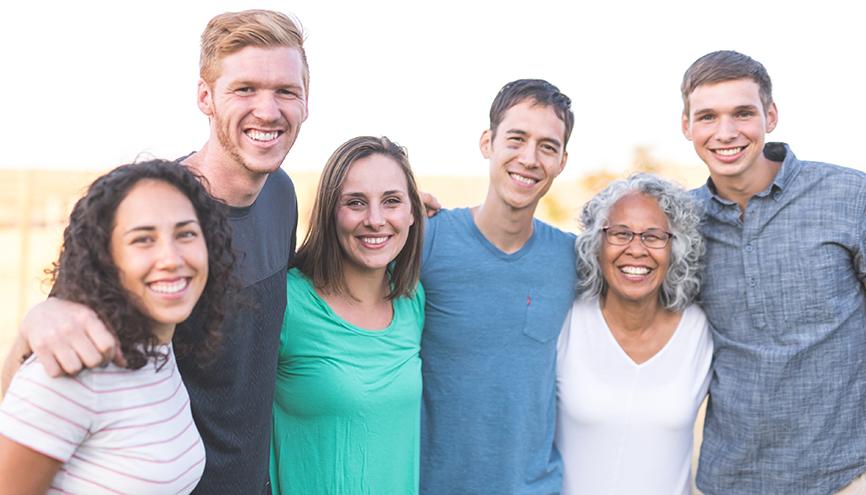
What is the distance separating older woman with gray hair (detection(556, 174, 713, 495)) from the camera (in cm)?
332

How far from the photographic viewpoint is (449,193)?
101ft

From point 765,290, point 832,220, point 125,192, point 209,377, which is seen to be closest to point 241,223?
point 209,377

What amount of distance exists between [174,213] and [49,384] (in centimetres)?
50

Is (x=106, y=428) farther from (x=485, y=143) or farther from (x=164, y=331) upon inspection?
(x=485, y=143)

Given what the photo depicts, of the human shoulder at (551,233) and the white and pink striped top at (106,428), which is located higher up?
the human shoulder at (551,233)

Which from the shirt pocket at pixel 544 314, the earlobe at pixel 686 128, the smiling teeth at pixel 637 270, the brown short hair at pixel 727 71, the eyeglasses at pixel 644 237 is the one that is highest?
the brown short hair at pixel 727 71

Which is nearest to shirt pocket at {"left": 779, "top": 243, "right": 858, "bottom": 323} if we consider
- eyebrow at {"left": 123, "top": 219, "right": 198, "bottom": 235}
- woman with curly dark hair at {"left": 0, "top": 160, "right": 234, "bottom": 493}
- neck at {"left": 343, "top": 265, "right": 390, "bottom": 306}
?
neck at {"left": 343, "top": 265, "right": 390, "bottom": 306}

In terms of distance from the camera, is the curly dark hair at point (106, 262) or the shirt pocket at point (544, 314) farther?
the shirt pocket at point (544, 314)

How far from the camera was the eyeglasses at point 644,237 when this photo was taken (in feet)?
11.2

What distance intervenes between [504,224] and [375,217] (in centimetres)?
60

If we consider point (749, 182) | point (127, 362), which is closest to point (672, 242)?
point (749, 182)

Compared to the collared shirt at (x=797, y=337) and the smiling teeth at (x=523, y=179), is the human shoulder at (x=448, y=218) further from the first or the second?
the collared shirt at (x=797, y=337)

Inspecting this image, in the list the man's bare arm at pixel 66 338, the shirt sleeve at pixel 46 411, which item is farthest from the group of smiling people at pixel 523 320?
the shirt sleeve at pixel 46 411

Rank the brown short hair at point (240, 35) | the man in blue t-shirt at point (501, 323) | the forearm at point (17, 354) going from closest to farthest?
the forearm at point (17, 354) < the brown short hair at point (240, 35) < the man in blue t-shirt at point (501, 323)
